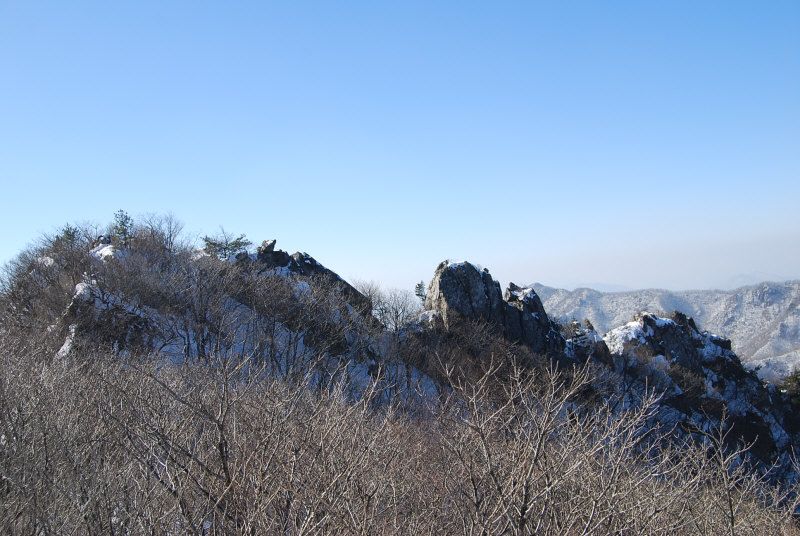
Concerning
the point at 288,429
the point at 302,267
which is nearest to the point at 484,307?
the point at 302,267

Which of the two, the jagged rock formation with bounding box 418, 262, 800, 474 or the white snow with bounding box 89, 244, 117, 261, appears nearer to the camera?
the white snow with bounding box 89, 244, 117, 261

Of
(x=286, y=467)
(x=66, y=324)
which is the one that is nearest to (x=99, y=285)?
(x=66, y=324)

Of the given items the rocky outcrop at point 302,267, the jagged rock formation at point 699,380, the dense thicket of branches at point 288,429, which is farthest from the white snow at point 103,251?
the jagged rock formation at point 699,380

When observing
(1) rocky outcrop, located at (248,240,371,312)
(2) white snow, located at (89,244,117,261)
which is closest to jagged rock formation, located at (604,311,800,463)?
(1) rocky outcrop, located at (248,240,371,312)

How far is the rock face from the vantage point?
1531 inches

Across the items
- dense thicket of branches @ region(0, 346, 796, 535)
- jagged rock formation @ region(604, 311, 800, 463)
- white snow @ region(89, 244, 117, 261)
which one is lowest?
Result: jagged rock formation @ region(604, 311, 800, 463)

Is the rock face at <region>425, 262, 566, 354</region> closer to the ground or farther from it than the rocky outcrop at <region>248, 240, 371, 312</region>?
closer to the ground

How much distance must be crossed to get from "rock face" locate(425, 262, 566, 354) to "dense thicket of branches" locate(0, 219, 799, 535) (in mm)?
2085

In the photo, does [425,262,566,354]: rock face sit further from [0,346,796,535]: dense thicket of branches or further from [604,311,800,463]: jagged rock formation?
[0,346,796,535]: dense thicket of branches

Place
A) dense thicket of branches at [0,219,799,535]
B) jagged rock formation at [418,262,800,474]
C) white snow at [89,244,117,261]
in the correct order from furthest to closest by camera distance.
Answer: jagged rock formation at [418,262,800,474], white snow at [89,244,117,261], dense thicket of branches at [0,219,799,535]

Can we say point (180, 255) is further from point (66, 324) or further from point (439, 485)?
point (439, 485)

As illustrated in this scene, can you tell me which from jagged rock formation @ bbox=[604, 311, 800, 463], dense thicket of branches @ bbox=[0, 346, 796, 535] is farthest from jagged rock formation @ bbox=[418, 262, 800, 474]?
dense thicket of branches @ bbox=[0, 346, 796, 535]

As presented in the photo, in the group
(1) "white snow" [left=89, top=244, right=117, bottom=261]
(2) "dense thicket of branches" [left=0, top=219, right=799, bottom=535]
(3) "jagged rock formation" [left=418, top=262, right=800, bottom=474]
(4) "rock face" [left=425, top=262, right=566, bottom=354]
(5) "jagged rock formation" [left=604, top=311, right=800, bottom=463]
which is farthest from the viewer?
(5) "jagged rock formation" [left=604, top=311, right=800, bottom=463]

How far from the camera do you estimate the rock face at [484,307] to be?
3888 cm
